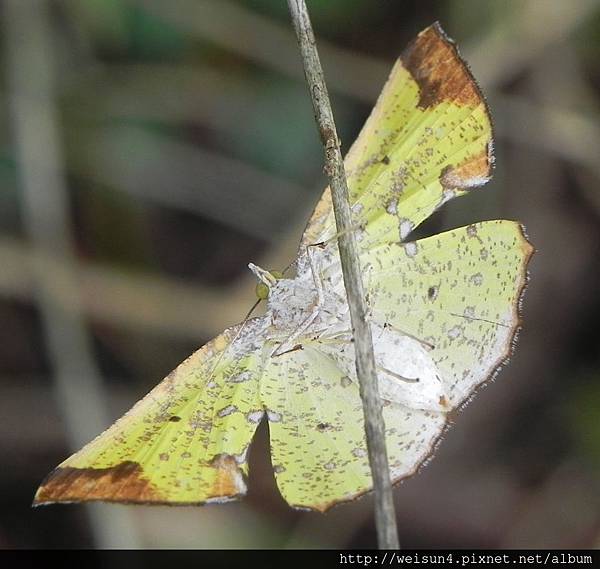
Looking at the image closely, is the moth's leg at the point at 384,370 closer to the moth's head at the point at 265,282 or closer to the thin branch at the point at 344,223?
the moth's head at the point at 265,282

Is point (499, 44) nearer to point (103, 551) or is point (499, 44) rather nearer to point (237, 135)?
point (237, 135)

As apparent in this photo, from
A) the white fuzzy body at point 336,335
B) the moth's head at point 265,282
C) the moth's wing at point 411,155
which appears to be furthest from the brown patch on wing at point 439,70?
the moth's head at point 265,282

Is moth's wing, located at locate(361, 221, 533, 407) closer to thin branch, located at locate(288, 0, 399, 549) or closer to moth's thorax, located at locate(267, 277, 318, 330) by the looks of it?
moth's thorax, located at locate(267, 277, 318, 330)

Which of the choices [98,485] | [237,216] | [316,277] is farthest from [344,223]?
[237,216]

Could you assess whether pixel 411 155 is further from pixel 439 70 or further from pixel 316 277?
pixel 316 277

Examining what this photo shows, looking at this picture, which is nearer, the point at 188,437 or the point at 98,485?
the point at 98,485

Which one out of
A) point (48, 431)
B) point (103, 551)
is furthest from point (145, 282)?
point (103, 551)
